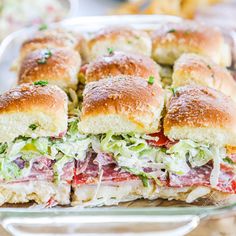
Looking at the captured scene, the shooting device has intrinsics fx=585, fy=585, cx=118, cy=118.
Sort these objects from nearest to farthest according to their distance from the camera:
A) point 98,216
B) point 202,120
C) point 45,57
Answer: point 98,216, point 202,120, point 45,57

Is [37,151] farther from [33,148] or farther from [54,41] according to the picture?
[54,41]

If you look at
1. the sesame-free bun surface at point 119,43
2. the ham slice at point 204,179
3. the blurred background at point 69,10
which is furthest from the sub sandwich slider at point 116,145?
the blurred background at point 69,10

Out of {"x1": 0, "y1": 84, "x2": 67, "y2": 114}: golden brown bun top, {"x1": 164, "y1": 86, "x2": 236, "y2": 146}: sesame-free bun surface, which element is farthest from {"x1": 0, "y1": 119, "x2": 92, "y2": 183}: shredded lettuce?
{"x1": 164, "y1": 86, "x2": 236, "y2": 146}: sesame-free bun surface

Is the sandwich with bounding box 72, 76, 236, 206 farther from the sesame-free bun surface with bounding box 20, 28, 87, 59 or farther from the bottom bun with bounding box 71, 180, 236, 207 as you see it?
the sesame-free bun surface with bounding box 20, 28, 87, 59

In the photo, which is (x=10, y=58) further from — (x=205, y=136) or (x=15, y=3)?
(x=205, y=136)

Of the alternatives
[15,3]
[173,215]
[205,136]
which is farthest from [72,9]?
[173,215]

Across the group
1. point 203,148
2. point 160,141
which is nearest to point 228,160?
point 203,148
